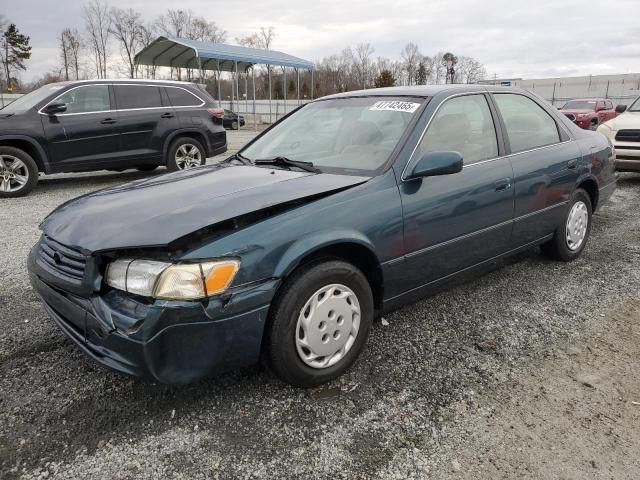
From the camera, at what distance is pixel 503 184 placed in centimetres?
333

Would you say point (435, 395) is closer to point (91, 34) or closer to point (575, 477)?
point (575, 477)

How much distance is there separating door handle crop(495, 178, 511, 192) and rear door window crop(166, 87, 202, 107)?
6.82m

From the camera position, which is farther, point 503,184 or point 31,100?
point 31,100

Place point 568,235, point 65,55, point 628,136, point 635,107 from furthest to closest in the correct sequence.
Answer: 1. point 65,55
2. point 635,107
3. point 628,136
4. point 568,235

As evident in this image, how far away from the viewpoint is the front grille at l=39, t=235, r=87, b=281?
7.21 ft

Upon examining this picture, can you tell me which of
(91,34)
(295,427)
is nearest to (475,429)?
(295,427)

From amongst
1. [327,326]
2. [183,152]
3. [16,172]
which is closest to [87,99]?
[16,172]

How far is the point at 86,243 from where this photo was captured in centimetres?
216

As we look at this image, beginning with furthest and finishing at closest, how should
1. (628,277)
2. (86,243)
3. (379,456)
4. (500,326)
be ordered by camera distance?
(628,277)
(500,326)
(86,243)
(379,456)

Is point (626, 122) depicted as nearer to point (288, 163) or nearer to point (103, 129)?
point (288, 163)

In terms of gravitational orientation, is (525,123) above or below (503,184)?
above

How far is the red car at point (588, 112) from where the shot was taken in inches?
725

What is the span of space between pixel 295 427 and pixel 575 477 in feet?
3.88

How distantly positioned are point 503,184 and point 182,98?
6.93m
